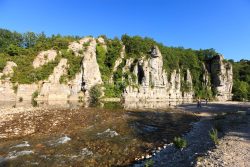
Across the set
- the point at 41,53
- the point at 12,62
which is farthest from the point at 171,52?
the point at 12,62

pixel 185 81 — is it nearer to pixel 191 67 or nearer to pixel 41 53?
pixel 191 67

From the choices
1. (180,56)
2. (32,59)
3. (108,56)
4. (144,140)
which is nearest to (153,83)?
(108,56)

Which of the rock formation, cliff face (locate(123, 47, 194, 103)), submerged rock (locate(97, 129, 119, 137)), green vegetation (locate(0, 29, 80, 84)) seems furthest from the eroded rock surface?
the rock formation

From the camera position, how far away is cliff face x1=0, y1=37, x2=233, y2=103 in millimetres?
75062

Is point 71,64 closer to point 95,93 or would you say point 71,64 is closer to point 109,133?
point 95,93

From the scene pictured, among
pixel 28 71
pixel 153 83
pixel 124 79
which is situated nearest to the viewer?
pixel 28 71

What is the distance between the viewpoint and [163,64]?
117 metres

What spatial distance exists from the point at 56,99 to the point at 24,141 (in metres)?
58.2

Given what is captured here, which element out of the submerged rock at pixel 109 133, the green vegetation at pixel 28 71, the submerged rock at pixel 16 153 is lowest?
the submerged rock at pixel 16 153

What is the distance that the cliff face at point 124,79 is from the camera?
75.1 metres

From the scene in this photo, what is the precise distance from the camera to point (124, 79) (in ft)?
321

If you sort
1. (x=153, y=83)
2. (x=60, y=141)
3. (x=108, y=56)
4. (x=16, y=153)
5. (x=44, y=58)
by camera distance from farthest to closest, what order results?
(x=153, y=83)
(x=108, y=56)
(x=44, y=58)
(x=60, y=141)
(x=16, y=153)

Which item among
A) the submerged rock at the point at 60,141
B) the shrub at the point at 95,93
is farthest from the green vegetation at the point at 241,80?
the submerged rock at the point at 60,141

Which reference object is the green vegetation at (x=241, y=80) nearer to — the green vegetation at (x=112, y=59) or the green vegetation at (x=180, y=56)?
the green vegetation at (x=112, y=59)
